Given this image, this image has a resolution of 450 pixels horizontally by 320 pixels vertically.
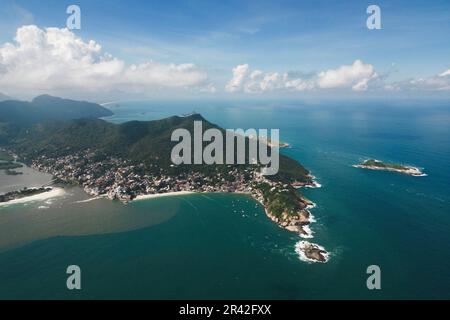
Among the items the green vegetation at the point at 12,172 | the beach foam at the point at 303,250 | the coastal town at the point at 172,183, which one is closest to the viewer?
the beach foam at the point at 303,250

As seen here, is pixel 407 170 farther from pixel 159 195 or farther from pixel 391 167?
pixel 159 195

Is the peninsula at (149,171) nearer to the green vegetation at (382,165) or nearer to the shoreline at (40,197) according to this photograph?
the shoreline at (40,197)

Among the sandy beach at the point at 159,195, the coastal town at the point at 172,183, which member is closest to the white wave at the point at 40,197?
the coastal town at the point at 172,183

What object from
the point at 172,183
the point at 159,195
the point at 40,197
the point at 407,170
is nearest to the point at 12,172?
the point at 40,197

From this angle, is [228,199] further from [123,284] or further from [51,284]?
[51,284]

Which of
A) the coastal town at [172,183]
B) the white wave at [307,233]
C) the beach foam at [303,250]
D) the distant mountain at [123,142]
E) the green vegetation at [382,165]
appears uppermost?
the distant mountain at [123,142]

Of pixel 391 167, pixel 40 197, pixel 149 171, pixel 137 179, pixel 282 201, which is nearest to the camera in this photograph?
pixel 282 201
